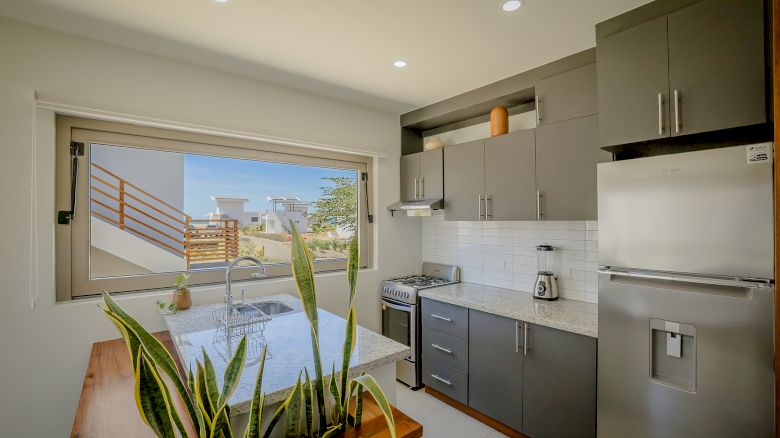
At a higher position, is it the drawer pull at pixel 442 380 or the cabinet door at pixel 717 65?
the cabinet door at pixel 717 65

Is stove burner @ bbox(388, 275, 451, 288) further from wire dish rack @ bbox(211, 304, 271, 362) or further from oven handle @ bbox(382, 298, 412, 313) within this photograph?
wire dish rack @ bbox(211, 304, 271, 362)

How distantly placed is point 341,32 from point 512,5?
903 millimetres

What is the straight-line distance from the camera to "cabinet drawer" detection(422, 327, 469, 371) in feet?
8.68

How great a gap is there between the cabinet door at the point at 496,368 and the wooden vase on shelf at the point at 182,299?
1927mm

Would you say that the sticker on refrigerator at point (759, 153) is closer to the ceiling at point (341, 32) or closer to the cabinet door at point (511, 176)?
the ceiling at point (341, 32)

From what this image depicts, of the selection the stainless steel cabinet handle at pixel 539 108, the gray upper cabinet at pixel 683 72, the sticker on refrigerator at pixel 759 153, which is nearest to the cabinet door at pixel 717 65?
the gray upper cabinet at pixel 683 72

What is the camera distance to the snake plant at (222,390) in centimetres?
81

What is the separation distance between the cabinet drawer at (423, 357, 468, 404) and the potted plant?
1849 mm

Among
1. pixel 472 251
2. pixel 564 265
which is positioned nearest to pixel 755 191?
pixel 564 265

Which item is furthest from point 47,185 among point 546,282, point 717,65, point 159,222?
point 717,65

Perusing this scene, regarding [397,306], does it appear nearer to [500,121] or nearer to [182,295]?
[182,295]

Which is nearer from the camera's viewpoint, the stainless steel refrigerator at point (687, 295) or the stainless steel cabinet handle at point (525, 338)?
the stainless steel refrigerator at point (687, 295)

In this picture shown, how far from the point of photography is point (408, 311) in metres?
3.02

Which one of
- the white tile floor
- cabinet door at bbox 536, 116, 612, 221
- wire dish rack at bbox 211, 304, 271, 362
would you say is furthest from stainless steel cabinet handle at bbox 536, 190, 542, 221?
wire dish rack at bbox 211, 304, 271, 362
